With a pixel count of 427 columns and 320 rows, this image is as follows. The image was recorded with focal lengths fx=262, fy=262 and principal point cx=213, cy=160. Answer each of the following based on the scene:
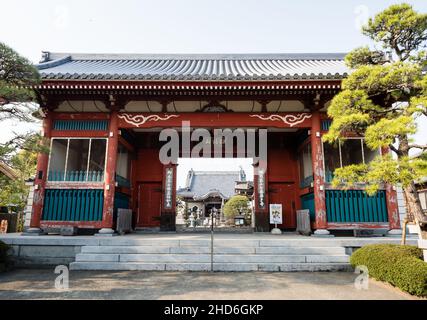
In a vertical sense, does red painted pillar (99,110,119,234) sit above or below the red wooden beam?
below

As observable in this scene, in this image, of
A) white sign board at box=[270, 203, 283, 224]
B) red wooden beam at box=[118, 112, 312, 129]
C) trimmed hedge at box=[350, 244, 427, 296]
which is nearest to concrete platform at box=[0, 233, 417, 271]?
trimmed hedge at box=[350, 244, 427, 296]

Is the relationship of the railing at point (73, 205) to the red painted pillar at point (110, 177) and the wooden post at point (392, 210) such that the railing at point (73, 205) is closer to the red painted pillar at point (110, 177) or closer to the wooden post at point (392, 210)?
the red painted pillar at point (110, 177)

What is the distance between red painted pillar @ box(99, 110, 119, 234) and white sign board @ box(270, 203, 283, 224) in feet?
20.4

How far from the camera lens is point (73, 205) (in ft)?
28.1

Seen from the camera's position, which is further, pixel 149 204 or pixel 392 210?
pixel 149 204

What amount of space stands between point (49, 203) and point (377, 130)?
31.1 feet

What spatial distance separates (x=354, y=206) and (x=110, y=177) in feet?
26.2

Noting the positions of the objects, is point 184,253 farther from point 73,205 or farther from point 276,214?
point 276,214

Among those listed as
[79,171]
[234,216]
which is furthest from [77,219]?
[234,216]

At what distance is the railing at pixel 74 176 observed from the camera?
8742 mm

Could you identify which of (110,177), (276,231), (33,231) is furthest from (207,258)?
(33,231)

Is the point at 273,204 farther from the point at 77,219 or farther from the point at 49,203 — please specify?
the point at 49,203

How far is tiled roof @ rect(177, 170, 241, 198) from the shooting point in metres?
36.7

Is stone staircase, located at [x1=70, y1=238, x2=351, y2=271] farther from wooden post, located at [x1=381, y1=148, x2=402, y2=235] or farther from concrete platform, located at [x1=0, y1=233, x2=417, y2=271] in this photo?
wooden post, located at [x1=381, y1=148, x2=402, y2=235]
